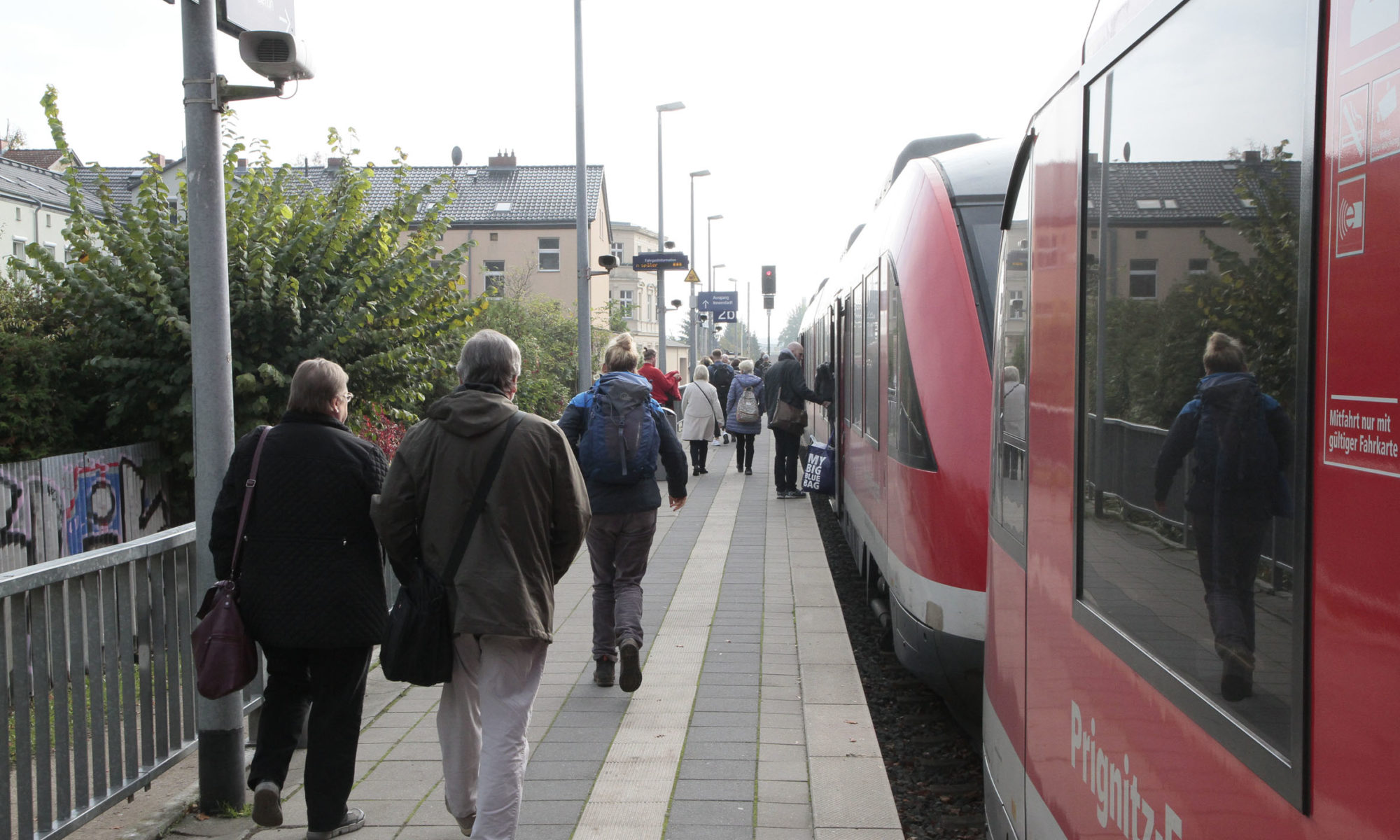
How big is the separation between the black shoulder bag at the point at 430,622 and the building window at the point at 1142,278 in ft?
7.42

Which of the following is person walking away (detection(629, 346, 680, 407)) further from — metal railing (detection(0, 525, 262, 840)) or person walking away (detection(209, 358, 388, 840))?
person walking away (detection(209, 358, 388, 840))

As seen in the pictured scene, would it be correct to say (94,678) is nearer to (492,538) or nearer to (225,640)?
(225,640)

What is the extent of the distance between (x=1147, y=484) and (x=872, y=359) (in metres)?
5.89

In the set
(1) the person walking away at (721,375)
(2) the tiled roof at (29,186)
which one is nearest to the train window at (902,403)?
(1) the person walking away at (721,375)

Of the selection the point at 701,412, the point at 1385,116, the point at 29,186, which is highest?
the point at 29,186

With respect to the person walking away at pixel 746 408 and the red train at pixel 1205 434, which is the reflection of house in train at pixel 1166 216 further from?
the person walking away at pixel 746 408

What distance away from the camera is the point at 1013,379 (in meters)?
3.55

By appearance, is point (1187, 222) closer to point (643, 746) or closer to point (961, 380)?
point (961, 380)

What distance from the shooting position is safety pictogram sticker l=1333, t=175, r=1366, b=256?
137cm

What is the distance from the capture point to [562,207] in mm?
54031

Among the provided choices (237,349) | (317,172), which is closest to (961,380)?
(237,349)

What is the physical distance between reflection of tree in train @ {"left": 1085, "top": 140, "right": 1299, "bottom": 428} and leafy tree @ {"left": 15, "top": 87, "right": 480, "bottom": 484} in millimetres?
6198

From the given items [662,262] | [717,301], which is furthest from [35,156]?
[662,262]

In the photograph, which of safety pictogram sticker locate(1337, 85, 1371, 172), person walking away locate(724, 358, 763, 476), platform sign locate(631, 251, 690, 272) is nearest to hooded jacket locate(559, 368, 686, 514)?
safety pictogram sticker locate(1337, 85, 1371, 172)
